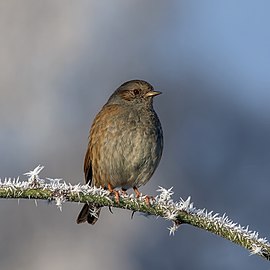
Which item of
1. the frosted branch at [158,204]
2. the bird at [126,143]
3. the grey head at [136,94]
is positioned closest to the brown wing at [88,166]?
the bird at [126,143]

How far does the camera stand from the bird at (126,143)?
5.81 metres

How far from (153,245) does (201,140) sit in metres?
4.81

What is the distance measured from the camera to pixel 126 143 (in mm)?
5809

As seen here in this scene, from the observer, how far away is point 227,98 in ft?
78.5

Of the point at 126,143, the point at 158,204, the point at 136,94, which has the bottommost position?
the point at 158,204

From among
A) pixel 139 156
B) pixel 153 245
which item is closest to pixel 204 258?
pixel 153 245

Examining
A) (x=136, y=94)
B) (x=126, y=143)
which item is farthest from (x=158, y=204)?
(x=136, y=94)

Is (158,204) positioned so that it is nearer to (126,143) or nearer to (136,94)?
(126,143)

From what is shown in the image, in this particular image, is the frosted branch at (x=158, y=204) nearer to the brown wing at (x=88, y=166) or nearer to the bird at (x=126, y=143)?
the bird at (x=126, y=143)

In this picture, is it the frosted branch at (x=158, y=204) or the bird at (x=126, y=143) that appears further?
the bird at (x=126, y=143)

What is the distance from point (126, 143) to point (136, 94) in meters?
0.56

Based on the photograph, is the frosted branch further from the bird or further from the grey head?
the grey head

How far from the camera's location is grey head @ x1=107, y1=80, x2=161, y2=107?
6211 mm

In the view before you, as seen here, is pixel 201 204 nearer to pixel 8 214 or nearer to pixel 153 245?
pixel 153 245
